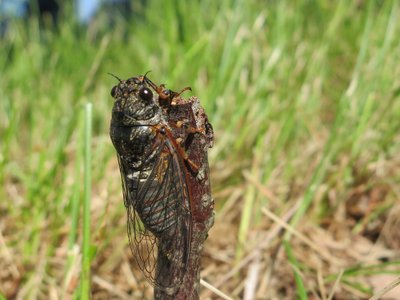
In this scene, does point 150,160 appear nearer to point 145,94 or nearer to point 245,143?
point 145,94

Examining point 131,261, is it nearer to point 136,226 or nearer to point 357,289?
point 136,226

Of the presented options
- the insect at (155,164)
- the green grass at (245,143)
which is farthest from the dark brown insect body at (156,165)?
the green grass at (245,143)

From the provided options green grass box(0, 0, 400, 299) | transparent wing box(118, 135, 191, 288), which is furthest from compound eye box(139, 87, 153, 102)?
green grass box(0, 0, 400, 299)

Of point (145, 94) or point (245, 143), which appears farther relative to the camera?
point (245, 143)

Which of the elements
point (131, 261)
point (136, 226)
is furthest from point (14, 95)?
point (136, 226)

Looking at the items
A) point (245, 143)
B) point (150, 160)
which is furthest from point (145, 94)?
point (245, 143)

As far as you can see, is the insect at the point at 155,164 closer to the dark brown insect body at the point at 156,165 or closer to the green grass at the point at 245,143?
the dark brown insect body at the point at 156,165
